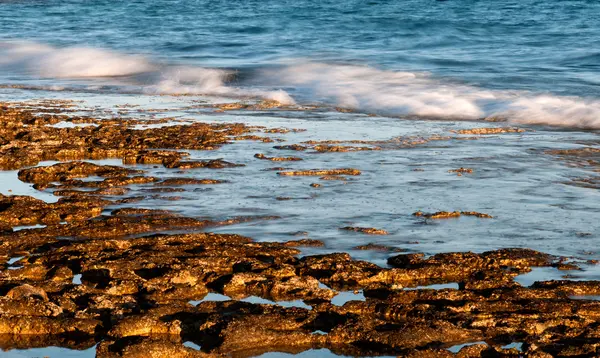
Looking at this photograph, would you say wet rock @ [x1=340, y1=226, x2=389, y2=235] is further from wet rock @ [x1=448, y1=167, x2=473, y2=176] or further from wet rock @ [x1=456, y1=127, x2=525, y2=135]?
wet rock @ [x1=456, y1=127, x2=525, y2=135]

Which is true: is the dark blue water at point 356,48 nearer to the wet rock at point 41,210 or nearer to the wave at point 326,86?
the wave at point 326,86

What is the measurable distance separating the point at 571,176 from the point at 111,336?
5320mm

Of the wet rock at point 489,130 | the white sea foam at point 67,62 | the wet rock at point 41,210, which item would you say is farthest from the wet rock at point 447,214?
the white sea foam at point 67,62

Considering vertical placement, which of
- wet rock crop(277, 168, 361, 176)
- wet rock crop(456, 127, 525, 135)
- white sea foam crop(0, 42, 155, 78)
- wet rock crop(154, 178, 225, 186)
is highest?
wet rock crop(154, 178, 225, 186)

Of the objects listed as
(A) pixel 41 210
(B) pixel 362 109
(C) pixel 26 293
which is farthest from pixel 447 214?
(B) pixel 362 109

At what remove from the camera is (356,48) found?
76.7 feet

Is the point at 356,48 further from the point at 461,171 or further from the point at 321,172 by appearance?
the point at 321,172

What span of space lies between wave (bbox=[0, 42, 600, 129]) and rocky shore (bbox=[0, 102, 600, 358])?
7.16 metres

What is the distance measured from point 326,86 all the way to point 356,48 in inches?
268

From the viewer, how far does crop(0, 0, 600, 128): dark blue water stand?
49.7ft

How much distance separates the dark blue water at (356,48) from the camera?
15156 mm

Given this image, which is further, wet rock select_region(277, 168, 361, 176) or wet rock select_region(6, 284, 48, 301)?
wet rock select_region(277, 168, 361, 176)

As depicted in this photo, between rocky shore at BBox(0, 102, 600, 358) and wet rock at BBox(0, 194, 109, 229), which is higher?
rocky shore at BBox(0, 102, 600, 358)

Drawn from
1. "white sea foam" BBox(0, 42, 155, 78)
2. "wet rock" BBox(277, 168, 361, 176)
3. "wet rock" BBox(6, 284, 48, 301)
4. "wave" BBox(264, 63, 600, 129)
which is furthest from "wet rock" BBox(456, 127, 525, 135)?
"white sea foam" BBox(0, 42, 155, 78)
